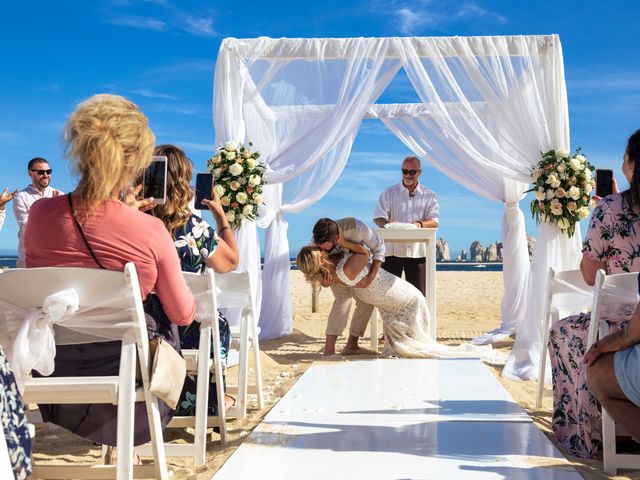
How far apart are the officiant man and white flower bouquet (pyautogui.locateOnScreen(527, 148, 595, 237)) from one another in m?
1.47

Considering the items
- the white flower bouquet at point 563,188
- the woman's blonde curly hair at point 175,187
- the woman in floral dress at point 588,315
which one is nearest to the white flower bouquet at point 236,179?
the white flower bouquet at point 563,188

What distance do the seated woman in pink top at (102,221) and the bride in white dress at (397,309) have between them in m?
3.83

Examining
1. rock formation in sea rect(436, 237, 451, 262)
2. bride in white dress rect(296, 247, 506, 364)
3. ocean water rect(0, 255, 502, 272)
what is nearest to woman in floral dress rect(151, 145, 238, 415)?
bride in white dress rect(296, 247, 506, 364)

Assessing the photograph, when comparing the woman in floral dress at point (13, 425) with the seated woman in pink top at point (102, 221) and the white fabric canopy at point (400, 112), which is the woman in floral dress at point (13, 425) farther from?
the white fabric canopy at point (400, 112)

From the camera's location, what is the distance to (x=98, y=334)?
8.63 feet

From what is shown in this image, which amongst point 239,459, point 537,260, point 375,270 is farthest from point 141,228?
point 537,260

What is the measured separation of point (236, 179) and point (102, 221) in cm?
436

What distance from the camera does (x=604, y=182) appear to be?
14.8 feet

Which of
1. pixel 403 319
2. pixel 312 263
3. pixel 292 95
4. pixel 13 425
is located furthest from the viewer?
pixel 292 95

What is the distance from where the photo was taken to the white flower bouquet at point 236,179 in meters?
6.95

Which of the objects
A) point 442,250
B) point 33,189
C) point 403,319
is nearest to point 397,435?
point 403,319

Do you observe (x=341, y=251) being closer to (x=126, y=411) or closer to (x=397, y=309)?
(x=397, y=309)

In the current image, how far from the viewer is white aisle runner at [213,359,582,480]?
10.4 feet

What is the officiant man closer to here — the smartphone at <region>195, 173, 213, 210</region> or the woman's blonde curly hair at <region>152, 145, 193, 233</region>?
the smartphone at <region>195, 173, 213, 210</region>
